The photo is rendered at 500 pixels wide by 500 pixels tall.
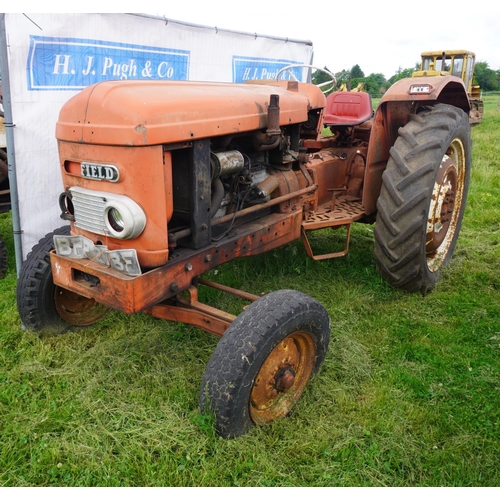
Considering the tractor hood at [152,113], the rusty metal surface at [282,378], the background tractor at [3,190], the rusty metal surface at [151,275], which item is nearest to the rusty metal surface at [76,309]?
the rusty metal surface at [151,275]

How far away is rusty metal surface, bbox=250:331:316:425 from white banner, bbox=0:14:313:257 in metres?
2.30

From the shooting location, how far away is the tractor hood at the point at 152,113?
225 cm

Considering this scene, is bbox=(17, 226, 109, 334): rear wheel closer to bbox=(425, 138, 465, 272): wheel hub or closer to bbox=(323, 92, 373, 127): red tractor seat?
bbox=(323, 92, 373, 127): red tractor seat

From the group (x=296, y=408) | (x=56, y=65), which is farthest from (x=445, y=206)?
(x=56, y=65)

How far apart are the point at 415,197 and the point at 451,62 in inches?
606

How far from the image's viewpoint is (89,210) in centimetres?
249

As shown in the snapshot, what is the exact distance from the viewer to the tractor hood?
88.4 inches

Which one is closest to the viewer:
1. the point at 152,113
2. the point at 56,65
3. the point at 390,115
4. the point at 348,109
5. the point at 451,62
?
the point at 152,113

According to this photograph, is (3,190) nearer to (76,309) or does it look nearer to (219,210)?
(76,309)

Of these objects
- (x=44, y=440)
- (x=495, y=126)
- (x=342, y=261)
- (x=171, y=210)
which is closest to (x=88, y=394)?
(x=44, y=440)

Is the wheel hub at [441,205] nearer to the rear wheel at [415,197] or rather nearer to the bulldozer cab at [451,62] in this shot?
the rear wheel at [415,197]

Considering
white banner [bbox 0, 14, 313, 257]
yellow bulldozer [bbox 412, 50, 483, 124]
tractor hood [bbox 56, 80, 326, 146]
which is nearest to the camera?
tractor hood [bbox 56, 80, 326, 146]

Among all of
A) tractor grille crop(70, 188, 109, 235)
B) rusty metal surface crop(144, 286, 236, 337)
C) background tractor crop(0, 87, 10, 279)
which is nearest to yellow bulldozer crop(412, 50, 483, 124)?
background tractor crop(0, 87, 10, 279)

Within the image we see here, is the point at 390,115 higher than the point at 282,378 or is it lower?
higher
